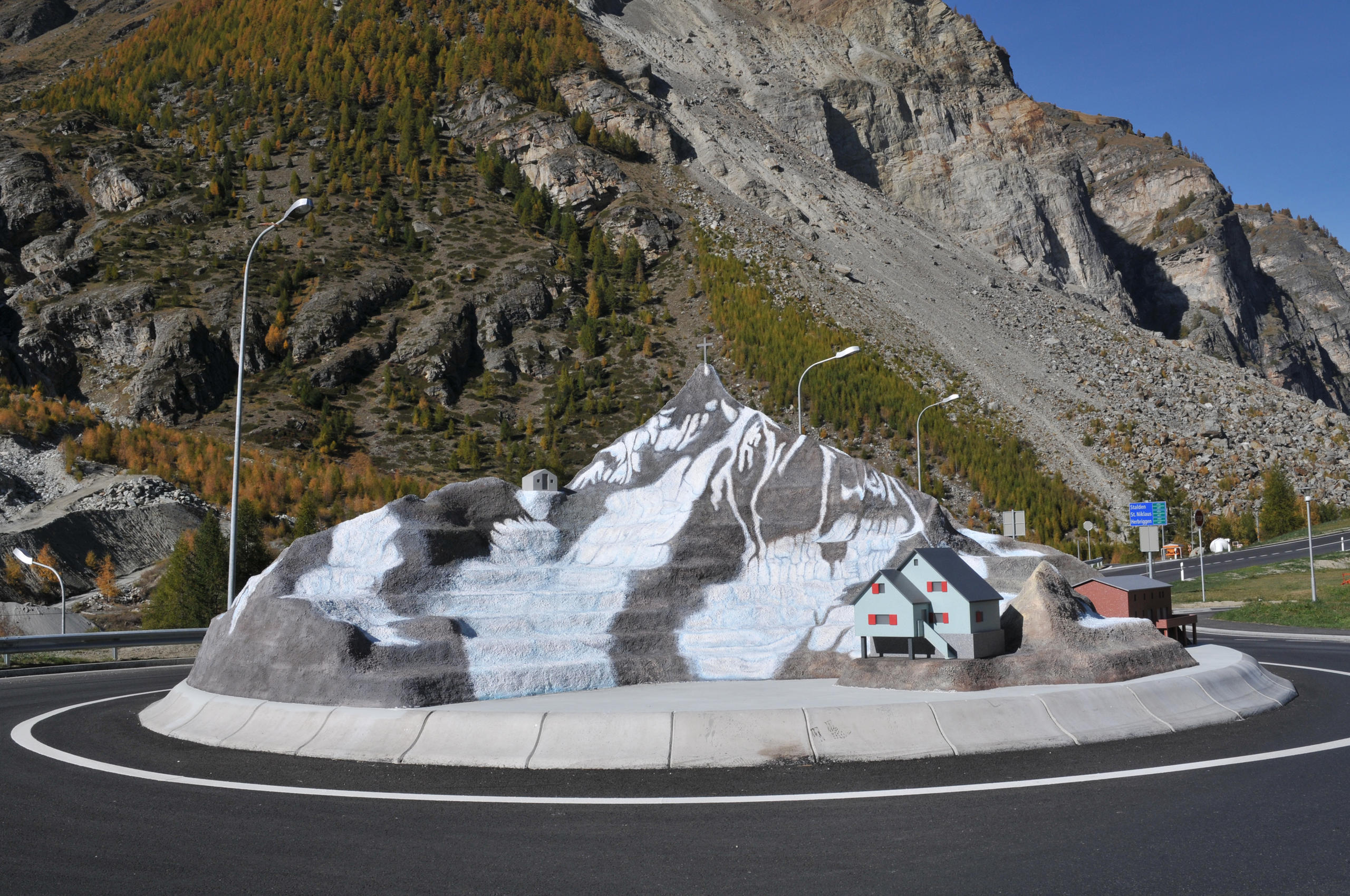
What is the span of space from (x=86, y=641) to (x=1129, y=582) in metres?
19.9

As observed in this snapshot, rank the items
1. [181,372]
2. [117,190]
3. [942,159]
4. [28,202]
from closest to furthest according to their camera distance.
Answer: [181,372], [28,202], [117,190], [942,159]

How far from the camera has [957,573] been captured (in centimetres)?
1054

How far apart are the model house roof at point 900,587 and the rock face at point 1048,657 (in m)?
→ 0.71

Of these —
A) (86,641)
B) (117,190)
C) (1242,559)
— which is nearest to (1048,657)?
(86,641)

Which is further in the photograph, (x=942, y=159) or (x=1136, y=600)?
(x=942, y=159)

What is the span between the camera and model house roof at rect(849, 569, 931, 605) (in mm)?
10492

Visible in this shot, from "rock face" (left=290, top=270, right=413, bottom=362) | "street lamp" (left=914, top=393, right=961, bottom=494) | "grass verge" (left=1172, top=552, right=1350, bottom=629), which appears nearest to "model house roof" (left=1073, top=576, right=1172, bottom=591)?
"street lamp" (left=914, top=393, right=961, bottom=494)

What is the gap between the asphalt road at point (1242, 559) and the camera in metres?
50.6

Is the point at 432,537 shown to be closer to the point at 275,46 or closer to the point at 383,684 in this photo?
the point at 383,684

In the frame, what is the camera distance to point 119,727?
426 inches

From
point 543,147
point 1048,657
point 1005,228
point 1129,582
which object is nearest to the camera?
point 1048,657

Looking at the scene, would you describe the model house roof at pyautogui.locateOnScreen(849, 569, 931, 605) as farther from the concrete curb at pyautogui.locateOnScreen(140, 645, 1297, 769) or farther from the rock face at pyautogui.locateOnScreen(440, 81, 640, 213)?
the rock face at pyautogui.locateOnScreen(440, 81, 640, 213)

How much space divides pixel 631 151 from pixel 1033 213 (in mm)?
53949

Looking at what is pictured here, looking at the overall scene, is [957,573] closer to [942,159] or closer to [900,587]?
[900,587]
